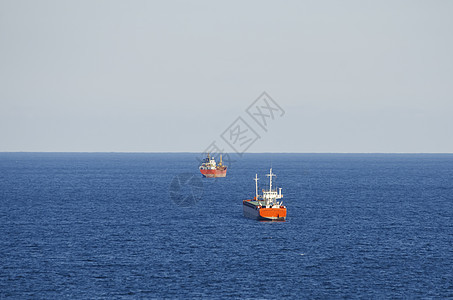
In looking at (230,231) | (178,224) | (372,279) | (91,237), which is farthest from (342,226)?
(91,237)

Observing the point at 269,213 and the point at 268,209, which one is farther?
the point at 268,209

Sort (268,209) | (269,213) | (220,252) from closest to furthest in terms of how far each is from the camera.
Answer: (220,252)
(269,213)
(268,209)

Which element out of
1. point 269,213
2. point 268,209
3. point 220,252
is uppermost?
point 268,209

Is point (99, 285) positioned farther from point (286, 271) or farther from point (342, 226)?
point (342, 226)

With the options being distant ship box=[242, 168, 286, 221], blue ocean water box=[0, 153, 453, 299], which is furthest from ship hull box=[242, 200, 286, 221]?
blue ocean water box=[0, 153, 453, 299]

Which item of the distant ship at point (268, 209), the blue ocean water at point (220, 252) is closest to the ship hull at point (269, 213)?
the distant ship at point (268, 209)

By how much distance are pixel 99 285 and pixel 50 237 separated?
35268mm

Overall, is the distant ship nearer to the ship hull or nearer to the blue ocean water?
the ship hull

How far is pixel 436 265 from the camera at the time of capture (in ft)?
249

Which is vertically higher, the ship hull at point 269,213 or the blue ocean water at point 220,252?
the ship hull at point 269,213

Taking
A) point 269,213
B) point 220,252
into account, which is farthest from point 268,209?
point 220,252

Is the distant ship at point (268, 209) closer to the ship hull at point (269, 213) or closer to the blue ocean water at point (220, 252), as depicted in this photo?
the ship hull at point (269, 213)

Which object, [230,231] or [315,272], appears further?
[230,231]

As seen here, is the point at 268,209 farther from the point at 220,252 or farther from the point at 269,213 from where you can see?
the point at 220,252
